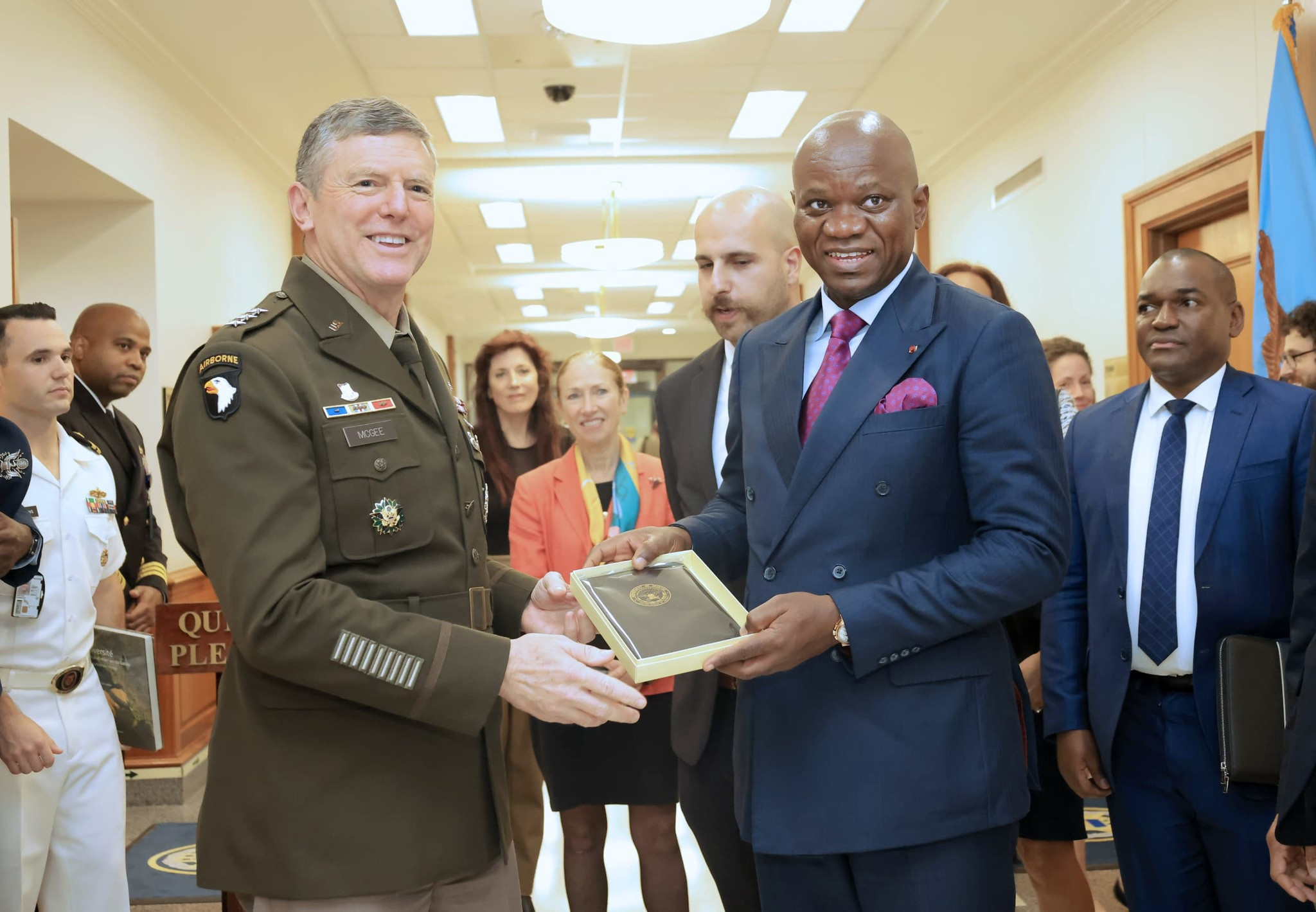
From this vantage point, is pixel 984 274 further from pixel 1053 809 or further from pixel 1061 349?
pixel 1053 809

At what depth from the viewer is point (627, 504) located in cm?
349

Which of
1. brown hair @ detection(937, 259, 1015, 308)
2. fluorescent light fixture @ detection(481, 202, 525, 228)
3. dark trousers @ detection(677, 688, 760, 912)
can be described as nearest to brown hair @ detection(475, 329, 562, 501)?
brown hair @ detection(937, 259, 1015, 308)

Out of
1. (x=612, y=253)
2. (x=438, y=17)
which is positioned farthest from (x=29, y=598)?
(x=612, y=253)

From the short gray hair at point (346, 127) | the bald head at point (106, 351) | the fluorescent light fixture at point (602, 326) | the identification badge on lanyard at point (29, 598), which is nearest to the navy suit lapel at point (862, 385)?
the short gray hair at point (346, 127)

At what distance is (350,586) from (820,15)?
5362 millimetres

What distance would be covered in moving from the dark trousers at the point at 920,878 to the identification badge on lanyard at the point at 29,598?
202 cm

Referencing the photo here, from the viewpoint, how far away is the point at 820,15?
601 centimetres

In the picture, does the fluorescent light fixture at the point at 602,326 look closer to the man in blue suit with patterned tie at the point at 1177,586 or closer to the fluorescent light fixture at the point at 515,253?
the fluorescent light fixture at the point at 515,253

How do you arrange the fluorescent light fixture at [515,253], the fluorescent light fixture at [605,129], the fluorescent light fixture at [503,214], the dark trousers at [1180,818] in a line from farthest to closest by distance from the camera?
1. the fluorescent light fixture at [515,253]
2. the fluorescent light fixture at [503,214]
3. the fluorescent light fixture at [605,129]
4. the dark trousers at [1180,818]

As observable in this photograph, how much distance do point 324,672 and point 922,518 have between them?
875 mm

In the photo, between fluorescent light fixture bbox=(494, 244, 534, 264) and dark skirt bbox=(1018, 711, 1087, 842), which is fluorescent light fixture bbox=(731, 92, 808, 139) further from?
dark skirt bbox=(1018, 711, 1087, 842)

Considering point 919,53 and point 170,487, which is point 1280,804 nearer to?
point 170,487

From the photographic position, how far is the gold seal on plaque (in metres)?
1.64

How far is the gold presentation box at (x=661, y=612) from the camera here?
58.6 inches
